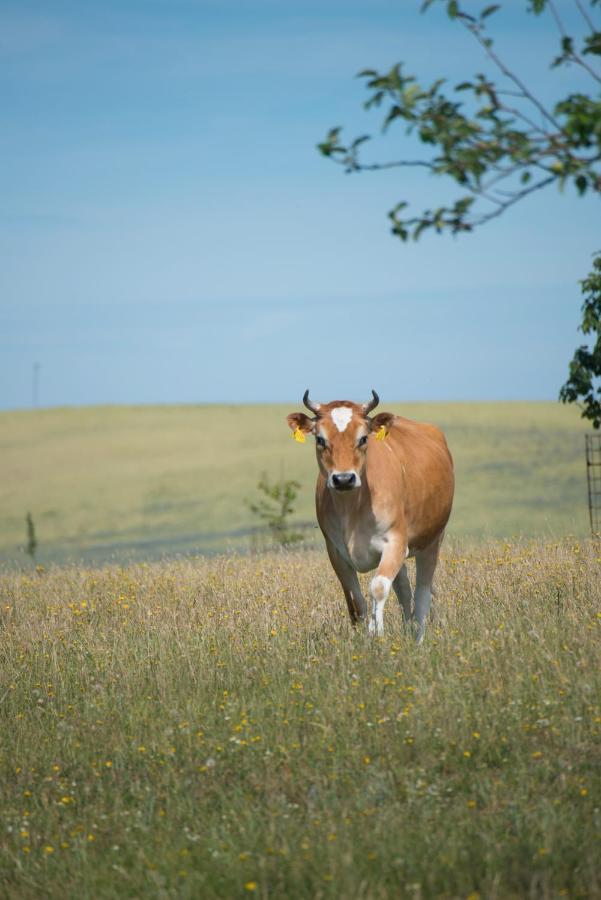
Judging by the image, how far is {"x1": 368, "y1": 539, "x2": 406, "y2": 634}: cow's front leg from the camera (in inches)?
418

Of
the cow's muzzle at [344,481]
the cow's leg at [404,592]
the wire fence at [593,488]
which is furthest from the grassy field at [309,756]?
the wire fence at [593,488]

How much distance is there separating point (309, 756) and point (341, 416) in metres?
4.06

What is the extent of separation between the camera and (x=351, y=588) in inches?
440

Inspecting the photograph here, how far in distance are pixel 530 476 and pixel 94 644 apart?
43065 millimetres

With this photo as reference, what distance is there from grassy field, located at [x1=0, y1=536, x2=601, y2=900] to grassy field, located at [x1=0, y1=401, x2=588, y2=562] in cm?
2413

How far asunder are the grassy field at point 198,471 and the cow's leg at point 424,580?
22346 mm

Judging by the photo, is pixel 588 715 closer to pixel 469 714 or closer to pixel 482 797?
pixel 469 714

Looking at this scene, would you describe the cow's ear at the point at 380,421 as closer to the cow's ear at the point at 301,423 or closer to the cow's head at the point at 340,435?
the cow's head at the point at 340,435

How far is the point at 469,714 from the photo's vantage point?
308 inches

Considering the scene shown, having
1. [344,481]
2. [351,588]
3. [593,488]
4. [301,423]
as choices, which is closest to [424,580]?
[351,588]

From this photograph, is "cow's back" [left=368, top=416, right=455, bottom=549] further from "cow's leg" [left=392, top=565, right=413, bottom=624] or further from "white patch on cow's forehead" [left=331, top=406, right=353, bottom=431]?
"white patch on cow's forehead" [left=331, top=406, right=353, bottom=431]

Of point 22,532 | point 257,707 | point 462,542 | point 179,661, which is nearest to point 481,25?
point 257,707

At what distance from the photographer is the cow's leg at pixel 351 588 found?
36.5 ft

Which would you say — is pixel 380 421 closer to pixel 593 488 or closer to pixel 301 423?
pixel 301 423
